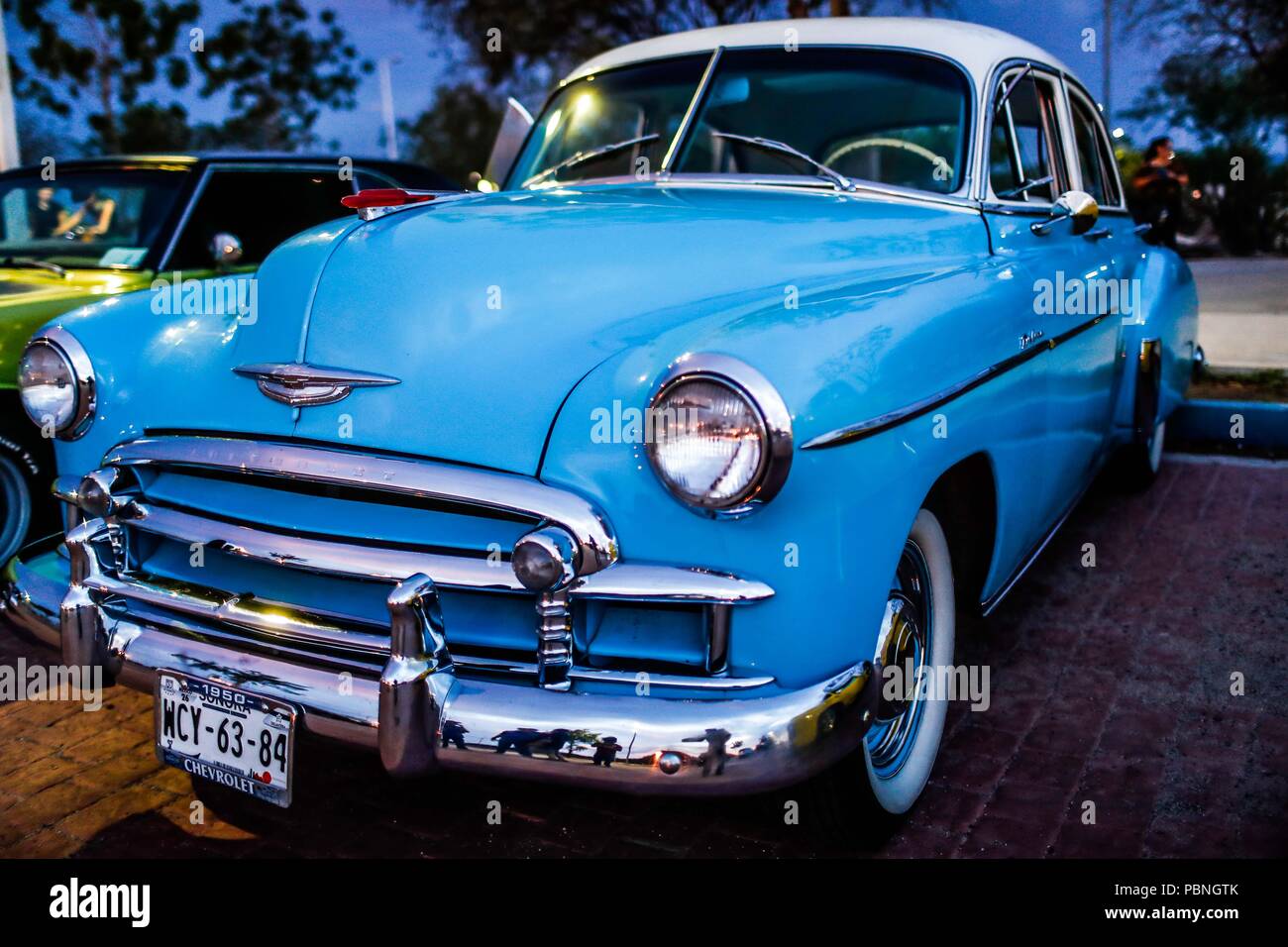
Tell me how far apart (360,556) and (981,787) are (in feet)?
4.89

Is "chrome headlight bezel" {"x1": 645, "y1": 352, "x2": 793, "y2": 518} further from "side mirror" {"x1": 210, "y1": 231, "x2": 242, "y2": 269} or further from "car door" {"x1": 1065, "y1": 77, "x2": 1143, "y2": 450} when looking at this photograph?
"side mirror" {"x1": 210, "y1": 231, "x2": 242, "y2": 269}

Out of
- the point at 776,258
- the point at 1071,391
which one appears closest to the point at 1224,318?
the point at 1071,391

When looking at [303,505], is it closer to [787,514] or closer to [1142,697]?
[787,514]

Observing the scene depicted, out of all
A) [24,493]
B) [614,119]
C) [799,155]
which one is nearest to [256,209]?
[24,493]

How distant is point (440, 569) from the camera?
1893mm

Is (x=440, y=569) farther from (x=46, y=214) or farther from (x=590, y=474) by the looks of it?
(x=46, y=214)

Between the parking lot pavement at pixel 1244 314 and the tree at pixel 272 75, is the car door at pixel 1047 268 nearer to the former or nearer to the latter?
the parking lot pavement at pixel 1244 314

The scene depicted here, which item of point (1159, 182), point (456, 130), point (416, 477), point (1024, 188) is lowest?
point (416, 477)

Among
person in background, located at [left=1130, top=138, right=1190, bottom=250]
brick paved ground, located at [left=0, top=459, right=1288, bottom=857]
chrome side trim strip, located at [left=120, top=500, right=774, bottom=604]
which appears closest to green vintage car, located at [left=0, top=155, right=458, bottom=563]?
brick paved ground, located at [left=0, top=459, right=1288, bottom=857]

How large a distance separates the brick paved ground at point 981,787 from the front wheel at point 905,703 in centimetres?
10

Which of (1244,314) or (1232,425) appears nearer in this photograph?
(1232,425)

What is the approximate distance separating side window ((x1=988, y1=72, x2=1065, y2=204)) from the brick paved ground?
52.2 inches

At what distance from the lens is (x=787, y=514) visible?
5.94ft

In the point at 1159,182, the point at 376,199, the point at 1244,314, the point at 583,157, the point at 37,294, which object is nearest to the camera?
the point at 376,199
